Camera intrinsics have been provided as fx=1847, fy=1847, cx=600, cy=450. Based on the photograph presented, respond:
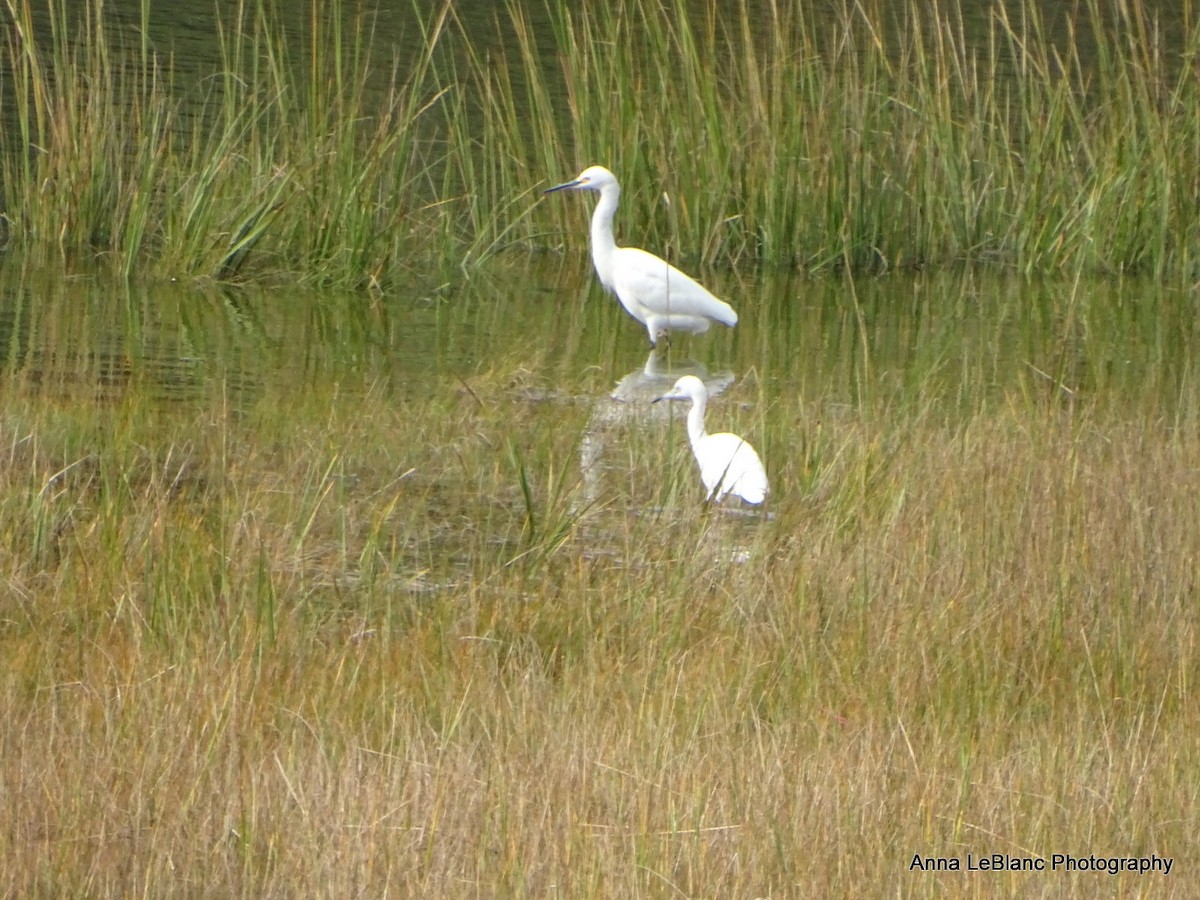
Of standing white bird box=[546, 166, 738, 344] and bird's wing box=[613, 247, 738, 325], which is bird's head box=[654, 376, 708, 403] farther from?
bird's wing box=[613, 247, 738, 325]

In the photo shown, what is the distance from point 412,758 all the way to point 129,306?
4.31 metres

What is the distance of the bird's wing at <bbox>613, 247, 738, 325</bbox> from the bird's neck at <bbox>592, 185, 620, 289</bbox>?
263mm

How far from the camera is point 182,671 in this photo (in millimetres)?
2877

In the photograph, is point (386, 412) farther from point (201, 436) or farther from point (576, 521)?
point (576, 521)

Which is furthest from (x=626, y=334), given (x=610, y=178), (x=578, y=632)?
(x=578, y=632)

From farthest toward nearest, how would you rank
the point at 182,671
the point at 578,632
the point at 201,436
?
the point at 201,436
the point at 578,632
the point at 182,671

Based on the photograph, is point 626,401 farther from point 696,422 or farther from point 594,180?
point 594,180

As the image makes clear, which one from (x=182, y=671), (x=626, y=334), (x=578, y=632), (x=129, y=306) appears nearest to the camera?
(x=182, y=671)

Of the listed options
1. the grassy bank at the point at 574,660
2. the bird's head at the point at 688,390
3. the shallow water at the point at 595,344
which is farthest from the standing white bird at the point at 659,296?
the grassy bank at the point at 574,660

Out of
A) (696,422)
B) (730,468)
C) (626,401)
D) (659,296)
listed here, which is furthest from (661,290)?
(730,468)

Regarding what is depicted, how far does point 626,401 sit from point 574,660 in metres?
2.63

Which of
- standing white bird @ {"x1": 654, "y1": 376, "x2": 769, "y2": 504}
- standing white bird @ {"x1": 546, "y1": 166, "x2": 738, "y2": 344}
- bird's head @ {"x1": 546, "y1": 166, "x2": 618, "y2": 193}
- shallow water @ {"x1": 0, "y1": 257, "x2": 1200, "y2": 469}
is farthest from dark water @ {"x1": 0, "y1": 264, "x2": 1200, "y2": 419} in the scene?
standing white bird @ {"x1": 654, "y1": 376, "x2": 769, "y2": 504}

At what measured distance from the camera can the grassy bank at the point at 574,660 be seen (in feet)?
7.84

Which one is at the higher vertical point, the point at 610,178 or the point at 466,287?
the point at 610,178
